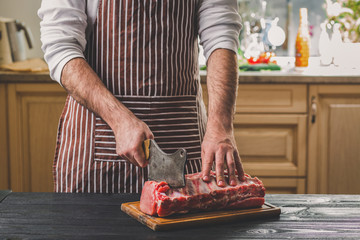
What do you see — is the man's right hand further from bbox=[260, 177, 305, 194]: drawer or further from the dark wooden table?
bbox=[260, 177, 305, 194]: drawer

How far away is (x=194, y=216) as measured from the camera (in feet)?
3.29

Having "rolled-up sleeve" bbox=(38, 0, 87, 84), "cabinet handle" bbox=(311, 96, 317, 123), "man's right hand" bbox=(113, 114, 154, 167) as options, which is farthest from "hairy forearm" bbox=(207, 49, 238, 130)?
"cabinet handle" bbox=(311, 96, 317, 123)

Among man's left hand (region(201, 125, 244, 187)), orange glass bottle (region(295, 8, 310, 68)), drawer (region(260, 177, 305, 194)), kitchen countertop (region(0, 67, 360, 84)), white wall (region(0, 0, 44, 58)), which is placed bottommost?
drawer (region(260, 177, 305, 194))

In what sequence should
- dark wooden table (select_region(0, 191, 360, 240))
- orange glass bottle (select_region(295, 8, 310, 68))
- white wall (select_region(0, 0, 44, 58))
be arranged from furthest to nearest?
white wall (select_region(0, 0, 44, 58)), orange glass bottle (select_region(295, 8, 310, 68)), dark wooden table (select_region(0, 191, 360, 240))

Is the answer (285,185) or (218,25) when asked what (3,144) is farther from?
(218,25)

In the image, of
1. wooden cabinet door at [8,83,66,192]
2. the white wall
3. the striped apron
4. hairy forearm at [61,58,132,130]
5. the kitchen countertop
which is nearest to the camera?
hairy forearm at [61,58,132,130]

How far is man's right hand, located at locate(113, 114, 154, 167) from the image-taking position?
1083 millimetres

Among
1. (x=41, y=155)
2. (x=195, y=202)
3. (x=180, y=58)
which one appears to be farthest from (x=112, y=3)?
(x=41, y=155)

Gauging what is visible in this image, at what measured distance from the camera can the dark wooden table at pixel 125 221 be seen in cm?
92

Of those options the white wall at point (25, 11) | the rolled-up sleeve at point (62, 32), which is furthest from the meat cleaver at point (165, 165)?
the white wall at point (25, 11)

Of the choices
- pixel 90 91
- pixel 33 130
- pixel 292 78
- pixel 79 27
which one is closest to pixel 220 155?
pixel 90 91

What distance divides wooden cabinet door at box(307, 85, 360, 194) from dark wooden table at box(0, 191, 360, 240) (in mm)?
Answer: 1301

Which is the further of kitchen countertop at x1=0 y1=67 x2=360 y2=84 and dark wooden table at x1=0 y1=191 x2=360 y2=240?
kitchen countertop at x1=0 y1=67 x2=360 y2=84

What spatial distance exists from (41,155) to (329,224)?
1819 millimetres
